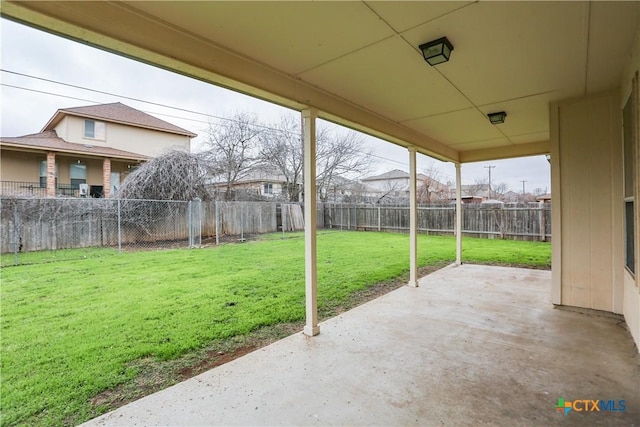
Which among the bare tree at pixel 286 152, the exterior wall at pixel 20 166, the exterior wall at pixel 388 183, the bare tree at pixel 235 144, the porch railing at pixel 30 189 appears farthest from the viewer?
the exterior wall at pixel 388 183

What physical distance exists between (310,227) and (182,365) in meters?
1.62

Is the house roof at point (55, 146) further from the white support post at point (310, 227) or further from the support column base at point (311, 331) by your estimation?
the support column base at point (311, 331)

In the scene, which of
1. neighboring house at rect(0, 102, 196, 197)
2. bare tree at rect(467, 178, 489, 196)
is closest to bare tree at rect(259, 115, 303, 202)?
neighboring house at rect(0, 102, 196, 197)

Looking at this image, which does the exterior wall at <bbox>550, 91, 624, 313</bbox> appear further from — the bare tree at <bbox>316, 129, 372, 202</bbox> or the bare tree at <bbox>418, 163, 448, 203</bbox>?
the bare tree at <bbox>316, 129, 372, 202</bbox>

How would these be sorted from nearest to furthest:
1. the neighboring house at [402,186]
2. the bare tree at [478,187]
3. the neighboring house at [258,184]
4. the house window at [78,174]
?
the house window at [78,174] → the neighboring house at [258,184] → the neighboring house at [402,186] → the bare tree at [478,187]

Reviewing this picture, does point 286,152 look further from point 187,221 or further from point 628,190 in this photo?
point 628,190

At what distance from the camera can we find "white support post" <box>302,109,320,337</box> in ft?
9.81

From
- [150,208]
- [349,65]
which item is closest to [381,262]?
[349,65]

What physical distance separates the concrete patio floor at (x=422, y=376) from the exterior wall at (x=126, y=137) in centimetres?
919

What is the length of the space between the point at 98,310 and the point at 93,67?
8588 mm

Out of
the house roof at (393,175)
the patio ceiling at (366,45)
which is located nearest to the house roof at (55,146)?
the patio ceiling at (366,45)

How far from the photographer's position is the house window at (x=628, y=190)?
8.97 feet

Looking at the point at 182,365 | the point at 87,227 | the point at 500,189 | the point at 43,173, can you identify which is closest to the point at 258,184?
the point at 43,173

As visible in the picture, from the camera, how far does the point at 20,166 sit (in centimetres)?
1002
